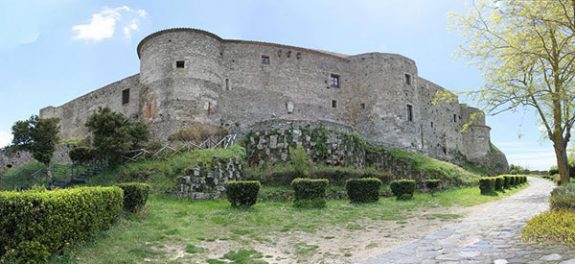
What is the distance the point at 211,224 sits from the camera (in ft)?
40.0

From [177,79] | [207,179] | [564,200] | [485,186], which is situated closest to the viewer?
[564,200]

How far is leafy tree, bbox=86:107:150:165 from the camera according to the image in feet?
66.4

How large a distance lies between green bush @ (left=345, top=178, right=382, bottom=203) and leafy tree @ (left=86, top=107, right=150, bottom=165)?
11017mm

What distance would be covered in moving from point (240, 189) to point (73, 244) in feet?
25.0

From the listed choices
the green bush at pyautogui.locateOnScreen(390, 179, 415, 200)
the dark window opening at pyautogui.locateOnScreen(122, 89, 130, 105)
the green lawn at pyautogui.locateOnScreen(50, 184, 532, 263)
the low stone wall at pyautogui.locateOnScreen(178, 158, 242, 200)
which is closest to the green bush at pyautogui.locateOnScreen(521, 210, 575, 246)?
the green lawn at pyautogui.locateOnScreen(50, 184, 532, 263)

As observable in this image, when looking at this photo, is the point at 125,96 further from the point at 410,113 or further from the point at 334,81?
the point at 410,113

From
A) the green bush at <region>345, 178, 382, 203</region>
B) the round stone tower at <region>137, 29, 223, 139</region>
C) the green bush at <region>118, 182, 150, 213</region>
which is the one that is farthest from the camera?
the round stone tower at <region>137, 29, 223, 139</region>

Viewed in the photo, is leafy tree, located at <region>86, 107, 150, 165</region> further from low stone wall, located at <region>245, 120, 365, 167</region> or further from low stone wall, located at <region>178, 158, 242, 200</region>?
low stone wall, located at <region>245, 120, 365, 167</region>

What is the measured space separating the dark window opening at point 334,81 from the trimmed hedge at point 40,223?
2747 cm

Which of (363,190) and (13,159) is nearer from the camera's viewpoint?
(363,190)

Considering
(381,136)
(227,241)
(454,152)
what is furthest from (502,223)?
(454,152)

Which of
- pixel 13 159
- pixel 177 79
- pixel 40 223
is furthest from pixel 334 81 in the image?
pixel 40 223

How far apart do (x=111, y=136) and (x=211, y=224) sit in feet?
35.1

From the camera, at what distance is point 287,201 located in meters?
17.8
